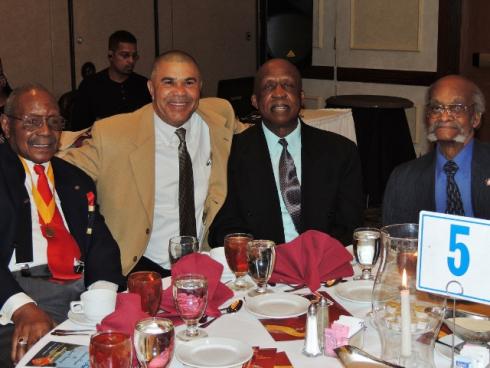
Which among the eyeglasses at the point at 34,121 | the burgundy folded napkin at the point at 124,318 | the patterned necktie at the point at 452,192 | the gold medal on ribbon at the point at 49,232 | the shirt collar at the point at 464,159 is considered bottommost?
the burgundy folded napkin at the point at 124,318

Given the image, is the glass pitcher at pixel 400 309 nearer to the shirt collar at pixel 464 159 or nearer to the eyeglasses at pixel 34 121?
the shirt collar at pixel 464 159

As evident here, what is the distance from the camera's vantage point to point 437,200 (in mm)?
2779

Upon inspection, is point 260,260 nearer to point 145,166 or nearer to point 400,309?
point 400,309

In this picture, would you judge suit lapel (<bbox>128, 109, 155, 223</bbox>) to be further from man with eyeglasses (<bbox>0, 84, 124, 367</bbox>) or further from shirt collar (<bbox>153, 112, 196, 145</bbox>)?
man with eyeglasses (<bbox>0, 84, 124, 367</bbox>)

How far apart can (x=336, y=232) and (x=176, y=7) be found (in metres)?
5.31

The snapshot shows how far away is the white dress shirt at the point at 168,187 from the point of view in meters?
2.90

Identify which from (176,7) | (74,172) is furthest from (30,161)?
(176,7)

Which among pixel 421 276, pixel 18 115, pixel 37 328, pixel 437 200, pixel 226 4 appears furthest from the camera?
pixel 226 4

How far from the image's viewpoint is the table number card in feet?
4.83

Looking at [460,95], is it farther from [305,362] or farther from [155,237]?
[305,362]

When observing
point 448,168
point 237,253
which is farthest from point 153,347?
point 448,168

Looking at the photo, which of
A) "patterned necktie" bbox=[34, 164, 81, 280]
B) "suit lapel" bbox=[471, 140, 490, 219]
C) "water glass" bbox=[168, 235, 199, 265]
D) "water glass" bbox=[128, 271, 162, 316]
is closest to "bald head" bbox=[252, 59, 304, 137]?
"suit lapel" bbox=[471, 140, 490, 219]

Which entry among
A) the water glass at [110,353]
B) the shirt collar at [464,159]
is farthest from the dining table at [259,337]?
the shirt collar at [464,159]

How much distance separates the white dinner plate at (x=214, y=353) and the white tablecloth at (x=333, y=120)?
329cm
